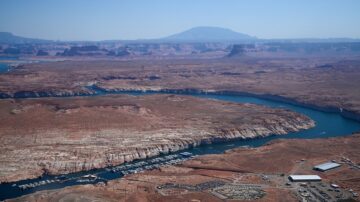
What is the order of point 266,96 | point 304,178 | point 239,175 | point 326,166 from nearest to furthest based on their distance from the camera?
1. point 304,178
2. point 239,175
3. point 326,166
4. point 266,96

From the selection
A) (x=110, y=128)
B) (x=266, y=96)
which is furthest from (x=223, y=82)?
(x=110, y=128)

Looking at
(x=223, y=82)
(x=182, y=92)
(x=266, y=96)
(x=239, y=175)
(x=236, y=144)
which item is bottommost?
(x=236, y=144)

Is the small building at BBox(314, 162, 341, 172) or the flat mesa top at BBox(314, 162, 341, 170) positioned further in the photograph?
the flat mesa top at BBox(314, 162, 341, 170)

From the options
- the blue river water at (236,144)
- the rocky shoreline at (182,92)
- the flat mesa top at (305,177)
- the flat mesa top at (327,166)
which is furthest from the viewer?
the rocky shoreline at (182,92)

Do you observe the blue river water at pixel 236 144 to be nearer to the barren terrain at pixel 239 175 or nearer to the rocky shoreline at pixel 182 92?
the rocky shoreline at pixel 182 92

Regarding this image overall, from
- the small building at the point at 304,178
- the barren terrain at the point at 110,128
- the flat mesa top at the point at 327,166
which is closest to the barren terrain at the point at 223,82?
the barren terrain at the point at 110,128

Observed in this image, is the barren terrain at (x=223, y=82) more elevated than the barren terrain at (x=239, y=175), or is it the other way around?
the barren terrain at (x=223, y=82)

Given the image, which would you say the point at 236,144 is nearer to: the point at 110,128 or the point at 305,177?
the point at 305,177

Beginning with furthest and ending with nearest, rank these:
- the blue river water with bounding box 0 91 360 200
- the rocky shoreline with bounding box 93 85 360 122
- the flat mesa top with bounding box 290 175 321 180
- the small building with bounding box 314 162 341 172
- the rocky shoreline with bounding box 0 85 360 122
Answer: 1. the rocky shoreline with bounding box 0 85 360 122
2. the rocky shoreline with bounding box 93 85 360 122
3. the small building with bounding box 314 162 341 172
4. the flat mesa top with bounding box 290 175 321 180
5. the blue river water with bounding box 0 91 360 200

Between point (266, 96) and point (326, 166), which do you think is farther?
point (266, 96)

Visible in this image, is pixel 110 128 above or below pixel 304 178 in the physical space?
below

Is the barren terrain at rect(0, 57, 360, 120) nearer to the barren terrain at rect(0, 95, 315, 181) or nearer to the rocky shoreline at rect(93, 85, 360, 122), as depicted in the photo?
the rocky shoreline at rect(93, 85, 360, 122)

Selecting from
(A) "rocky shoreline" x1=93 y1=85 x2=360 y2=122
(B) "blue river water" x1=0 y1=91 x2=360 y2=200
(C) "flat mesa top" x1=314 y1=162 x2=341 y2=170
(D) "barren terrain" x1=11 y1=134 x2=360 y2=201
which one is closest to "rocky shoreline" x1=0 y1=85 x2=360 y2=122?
(A) "rocky shoreline" x1=93 y1=85 x2=360 y2=122

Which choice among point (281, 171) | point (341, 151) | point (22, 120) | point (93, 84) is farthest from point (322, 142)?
point (93, 84)
